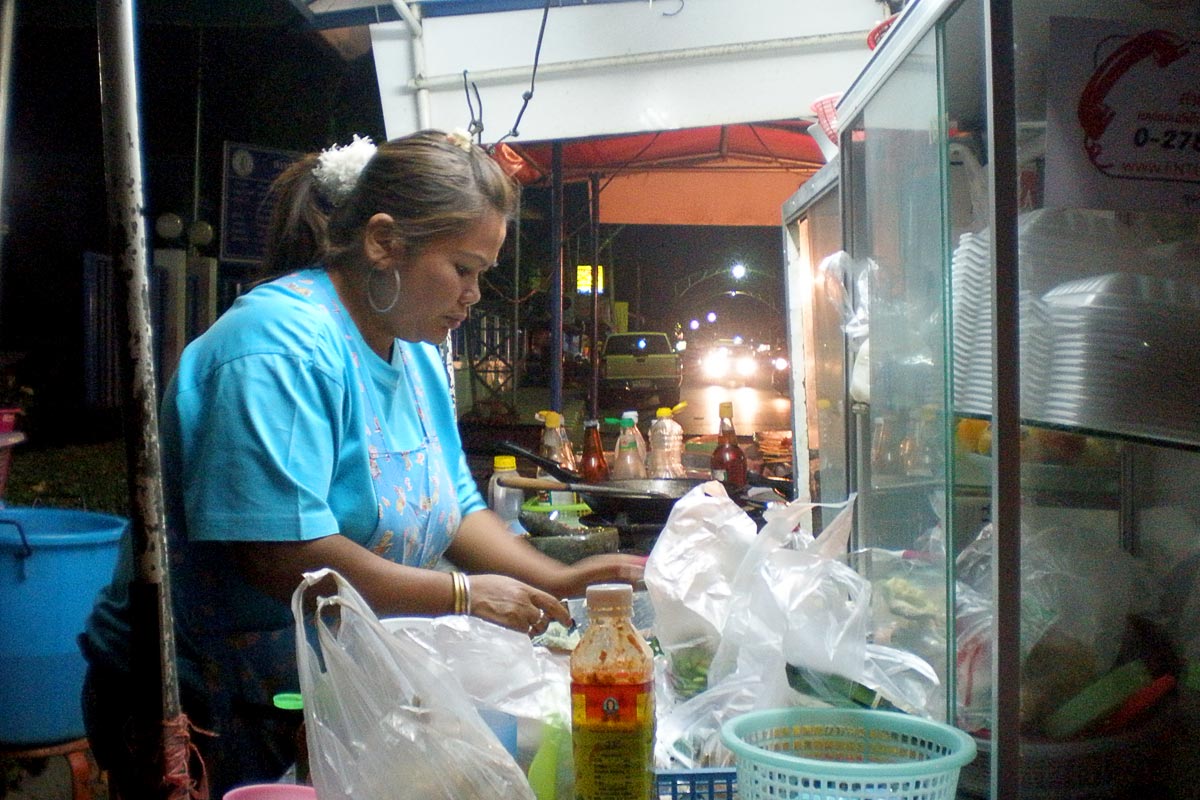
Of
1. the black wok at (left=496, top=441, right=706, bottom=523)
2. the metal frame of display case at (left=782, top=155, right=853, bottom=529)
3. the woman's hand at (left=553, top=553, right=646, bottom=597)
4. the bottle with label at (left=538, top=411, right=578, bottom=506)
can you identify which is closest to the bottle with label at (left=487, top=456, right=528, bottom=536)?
the black wok at (left=496, top=441, right=706, bottom=523)

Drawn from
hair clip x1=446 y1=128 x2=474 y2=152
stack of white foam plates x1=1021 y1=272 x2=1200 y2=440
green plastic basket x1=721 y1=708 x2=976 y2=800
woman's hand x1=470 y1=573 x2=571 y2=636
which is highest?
hair clip x1=446 y1=128 x2=474 y2=152

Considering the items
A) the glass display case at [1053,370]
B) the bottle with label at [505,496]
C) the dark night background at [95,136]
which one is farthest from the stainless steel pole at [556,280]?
the glass display case at [1053,370]

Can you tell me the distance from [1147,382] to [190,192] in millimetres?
8093

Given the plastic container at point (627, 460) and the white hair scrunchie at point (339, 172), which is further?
the plastic container at point (627, 460)

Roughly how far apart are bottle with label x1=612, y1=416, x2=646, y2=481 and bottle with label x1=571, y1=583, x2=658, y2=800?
10.6ft

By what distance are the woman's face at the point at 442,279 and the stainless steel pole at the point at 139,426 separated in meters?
1.04

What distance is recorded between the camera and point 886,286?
1830 mm

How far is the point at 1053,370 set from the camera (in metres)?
1.35

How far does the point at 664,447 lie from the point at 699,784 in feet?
11.7

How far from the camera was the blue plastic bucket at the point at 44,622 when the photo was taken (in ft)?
12.7

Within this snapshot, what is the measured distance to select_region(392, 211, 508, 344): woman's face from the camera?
2.04 m

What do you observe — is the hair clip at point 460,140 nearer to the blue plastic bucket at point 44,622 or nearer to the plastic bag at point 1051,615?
the plastic bag at point 1051,615

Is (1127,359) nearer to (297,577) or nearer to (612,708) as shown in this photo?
(612,708)

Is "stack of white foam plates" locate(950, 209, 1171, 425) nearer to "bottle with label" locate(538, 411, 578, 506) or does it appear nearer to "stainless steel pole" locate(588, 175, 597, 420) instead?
"bottle with label" locate(538, 411, 578, 506)
